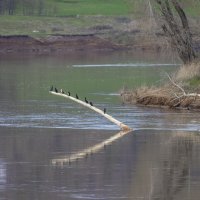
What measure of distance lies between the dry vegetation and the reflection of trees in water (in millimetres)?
10016

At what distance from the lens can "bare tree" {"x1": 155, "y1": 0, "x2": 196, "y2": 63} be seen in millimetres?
41906

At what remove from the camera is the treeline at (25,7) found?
411 ft

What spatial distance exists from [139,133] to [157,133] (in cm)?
50

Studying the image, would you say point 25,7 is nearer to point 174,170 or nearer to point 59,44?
point 59,44

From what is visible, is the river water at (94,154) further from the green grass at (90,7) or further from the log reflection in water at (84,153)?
the green grass at (90,7)

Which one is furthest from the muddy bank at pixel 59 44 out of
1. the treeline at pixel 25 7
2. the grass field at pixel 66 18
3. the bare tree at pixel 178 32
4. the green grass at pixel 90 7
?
the bare tree at pixel 178 32

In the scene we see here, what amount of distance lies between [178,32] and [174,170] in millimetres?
21422

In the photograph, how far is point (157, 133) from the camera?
2866cm

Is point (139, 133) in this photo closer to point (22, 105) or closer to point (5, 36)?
point (22, 105)

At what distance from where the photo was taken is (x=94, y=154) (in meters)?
24.0

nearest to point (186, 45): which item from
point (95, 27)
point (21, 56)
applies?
point (21, 56)

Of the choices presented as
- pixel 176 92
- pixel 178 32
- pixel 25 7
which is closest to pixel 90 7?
pixel 25 7

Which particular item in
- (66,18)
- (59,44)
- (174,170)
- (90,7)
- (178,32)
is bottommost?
(174,170)

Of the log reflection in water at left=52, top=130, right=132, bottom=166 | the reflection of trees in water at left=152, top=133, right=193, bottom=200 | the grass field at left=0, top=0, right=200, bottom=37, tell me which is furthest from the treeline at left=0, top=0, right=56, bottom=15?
the reflection of trees in water at left=152, top=133, right=193, bottom=200
